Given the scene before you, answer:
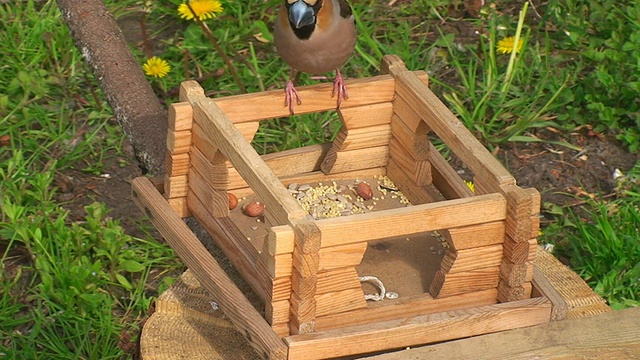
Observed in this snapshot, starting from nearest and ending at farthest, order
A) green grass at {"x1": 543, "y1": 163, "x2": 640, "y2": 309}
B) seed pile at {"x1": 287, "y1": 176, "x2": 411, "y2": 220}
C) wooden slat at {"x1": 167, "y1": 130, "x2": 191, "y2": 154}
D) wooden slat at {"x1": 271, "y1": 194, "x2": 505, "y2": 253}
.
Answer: wooden slat at {"x1": 271, "y1": 194, "x2": 505, "y2": 253} → wooden slat at {"x1": 167, "y1": 130, "x2": 191, "y2": 154} → seed pile at {"x1": 287, "y1": 176, "x2": 411, "y2": 220} → green grass at {"x1": 543, "y1": 163, "x2": 640, "y2": 309}

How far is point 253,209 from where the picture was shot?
3400mm

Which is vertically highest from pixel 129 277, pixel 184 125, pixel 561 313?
pixel 184 125

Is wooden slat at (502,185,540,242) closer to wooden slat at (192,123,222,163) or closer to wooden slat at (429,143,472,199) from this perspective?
wooden slat at (429,143,472,199)

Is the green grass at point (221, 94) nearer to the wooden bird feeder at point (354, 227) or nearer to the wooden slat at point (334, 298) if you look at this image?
the wooden bird feeder at point (354, 227)

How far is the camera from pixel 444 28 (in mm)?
5836

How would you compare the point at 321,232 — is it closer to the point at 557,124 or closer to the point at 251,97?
the point at 251,97

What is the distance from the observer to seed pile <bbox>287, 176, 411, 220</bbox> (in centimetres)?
346

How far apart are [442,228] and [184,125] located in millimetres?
886

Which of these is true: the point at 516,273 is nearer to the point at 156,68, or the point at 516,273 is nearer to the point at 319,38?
the point at 319,38

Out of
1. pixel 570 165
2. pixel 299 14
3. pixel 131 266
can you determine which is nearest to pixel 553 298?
pixel 299 14

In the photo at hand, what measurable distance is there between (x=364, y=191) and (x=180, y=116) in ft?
2.03

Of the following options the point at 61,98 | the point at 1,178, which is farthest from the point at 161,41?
the point at 1,178

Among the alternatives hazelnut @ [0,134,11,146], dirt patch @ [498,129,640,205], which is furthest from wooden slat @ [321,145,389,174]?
hazelnut @ [0,134,11,146]

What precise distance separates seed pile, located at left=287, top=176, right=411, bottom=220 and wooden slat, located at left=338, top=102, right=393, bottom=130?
7.4 inches
